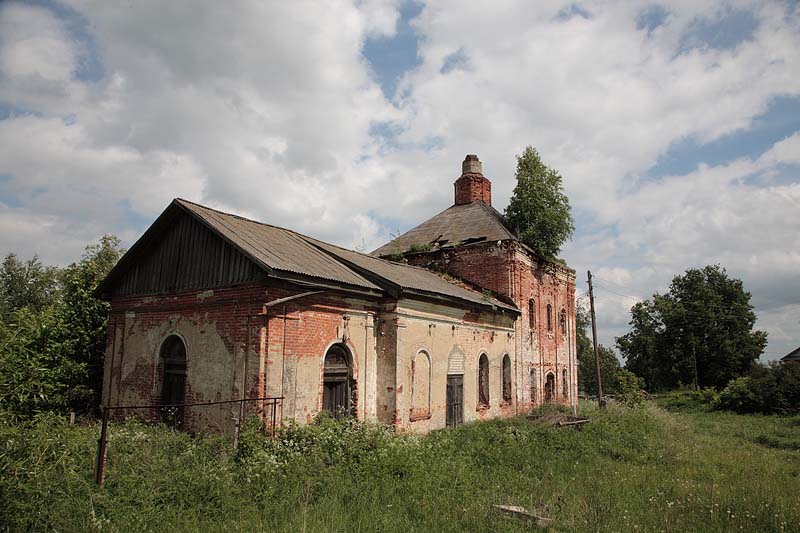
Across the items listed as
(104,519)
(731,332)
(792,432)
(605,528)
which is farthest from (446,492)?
(731,332)

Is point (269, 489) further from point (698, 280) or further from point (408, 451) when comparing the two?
point (698, 280)

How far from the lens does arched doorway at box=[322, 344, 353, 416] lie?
11.4 m

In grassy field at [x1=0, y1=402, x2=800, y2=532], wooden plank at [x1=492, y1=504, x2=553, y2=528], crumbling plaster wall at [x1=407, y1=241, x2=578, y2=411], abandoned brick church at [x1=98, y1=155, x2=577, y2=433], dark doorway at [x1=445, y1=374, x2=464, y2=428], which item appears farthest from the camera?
crumbling plaster wall at [x1=407, y1=241, x2=578, y2=411]

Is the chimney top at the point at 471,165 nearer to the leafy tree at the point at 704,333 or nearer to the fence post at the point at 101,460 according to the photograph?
the fence post at the point at 101,460

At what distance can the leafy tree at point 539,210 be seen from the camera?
69.6 feet

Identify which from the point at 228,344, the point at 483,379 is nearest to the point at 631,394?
the point at 483,379

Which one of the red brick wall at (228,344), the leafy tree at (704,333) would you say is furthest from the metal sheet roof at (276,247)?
the leafy tree at (704,333)

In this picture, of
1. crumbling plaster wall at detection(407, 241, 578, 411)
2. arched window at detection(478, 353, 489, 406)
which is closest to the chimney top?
crumbling plaster wall at detection(407, 241, 578, 411)

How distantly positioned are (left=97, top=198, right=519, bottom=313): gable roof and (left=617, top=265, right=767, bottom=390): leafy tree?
36.6 m

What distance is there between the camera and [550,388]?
70.9 feet

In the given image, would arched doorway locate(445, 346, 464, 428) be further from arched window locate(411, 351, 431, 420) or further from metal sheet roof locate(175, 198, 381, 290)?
metal sheet roof locate(175, 198, 381, 290)

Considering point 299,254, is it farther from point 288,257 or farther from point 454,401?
point 454,401

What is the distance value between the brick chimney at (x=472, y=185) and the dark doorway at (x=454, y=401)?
11.3 m

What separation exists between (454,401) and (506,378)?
13.2 ft
